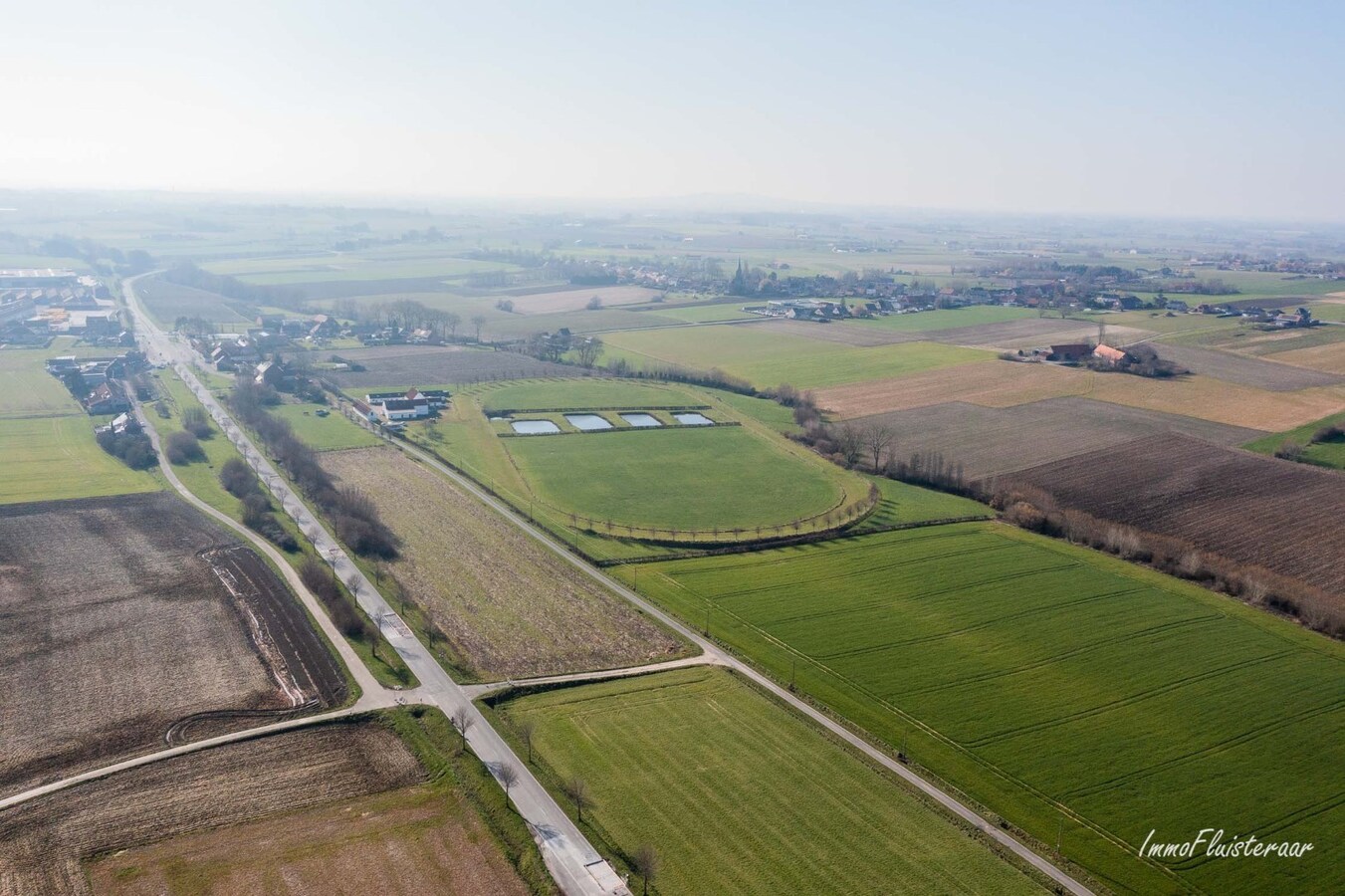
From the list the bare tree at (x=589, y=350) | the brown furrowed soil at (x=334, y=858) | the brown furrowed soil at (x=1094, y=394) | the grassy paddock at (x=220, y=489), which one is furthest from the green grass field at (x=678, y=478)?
the bare tree at (x=589, y=350)

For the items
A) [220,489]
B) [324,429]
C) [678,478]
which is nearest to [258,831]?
[220,489]

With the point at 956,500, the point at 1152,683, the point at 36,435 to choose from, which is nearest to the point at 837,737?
the point at 1152,683

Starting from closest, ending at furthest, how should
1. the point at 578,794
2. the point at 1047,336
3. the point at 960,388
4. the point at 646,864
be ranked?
the point at 646,864, the point at 578,794, the point at 960,388, the point at 1047,336

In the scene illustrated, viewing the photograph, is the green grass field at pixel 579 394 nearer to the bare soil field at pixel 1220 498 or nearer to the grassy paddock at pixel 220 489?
the grassy paddock at pixel 220 489

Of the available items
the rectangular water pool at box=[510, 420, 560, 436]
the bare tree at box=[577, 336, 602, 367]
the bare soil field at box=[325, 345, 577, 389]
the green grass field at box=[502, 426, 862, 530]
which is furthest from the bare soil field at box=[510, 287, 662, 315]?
the green grass field at box=[502, 426, 862, 530]

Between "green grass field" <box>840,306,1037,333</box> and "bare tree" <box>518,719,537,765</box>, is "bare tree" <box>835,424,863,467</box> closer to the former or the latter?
"bare tree" <box>518,719,537,765</box>

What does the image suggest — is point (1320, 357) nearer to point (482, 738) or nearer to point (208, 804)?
point (482, 738)
